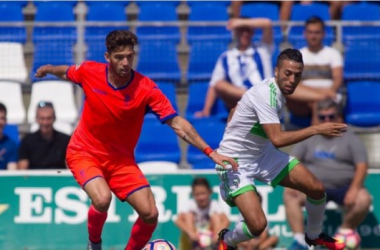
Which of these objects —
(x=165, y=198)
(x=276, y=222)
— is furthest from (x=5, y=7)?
(x=276, y=222)

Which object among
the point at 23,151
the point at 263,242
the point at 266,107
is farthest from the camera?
the point at 23,151

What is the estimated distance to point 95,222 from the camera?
991 cm

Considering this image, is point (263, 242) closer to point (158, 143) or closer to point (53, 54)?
point (158, 143)

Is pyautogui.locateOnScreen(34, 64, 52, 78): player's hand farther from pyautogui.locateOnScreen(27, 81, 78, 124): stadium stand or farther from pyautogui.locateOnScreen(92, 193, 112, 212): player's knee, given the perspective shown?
pyautogui.locateOnScreen(27, 81, 78, 124): stadium stand

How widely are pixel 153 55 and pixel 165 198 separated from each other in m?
2.46

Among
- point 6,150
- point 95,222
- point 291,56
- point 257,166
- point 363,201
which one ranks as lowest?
point 363,201

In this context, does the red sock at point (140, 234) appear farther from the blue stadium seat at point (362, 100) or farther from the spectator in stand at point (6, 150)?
the blue stadium seat at point (362, 100)

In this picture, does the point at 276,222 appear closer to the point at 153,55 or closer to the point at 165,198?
the point at 165,198

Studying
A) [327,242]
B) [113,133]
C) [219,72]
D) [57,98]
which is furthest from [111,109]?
[57,98]

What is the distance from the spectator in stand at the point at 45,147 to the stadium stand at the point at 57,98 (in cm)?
78

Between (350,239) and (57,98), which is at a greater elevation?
(57,98)

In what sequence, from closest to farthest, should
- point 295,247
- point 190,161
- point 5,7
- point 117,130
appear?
point 117,130 < point 295,247 < point 190,161 < point 5,7

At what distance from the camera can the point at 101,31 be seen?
1409cm

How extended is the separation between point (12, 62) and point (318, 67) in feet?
14.3
